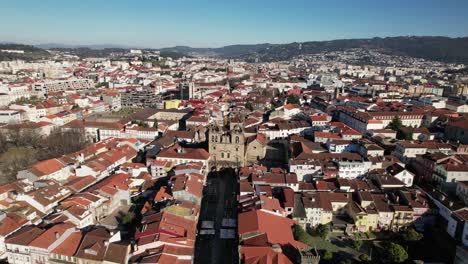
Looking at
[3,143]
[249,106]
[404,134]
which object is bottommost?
[3,143]

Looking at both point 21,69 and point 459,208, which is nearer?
point 459,208

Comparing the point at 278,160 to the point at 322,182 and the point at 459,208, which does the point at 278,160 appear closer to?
the point at 322,182

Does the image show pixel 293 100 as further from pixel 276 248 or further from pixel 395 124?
pixel 276 248

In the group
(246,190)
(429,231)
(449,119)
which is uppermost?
(449,119)

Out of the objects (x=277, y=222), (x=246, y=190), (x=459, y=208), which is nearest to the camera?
(x=277, y=222)

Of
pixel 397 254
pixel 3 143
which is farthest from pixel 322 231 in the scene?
pixel 3 143

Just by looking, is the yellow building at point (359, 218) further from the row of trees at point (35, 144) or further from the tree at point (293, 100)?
the tree at point (293, 100)

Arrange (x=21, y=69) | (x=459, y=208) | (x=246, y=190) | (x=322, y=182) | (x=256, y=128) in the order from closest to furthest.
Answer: (x=459, y=208)
(x=246, y=190)
(x=322, y=182)
(x=256, y=128)
(x=21, y=69)

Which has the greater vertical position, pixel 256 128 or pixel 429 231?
pixel 256 128

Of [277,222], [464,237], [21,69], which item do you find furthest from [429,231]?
[21,69]
